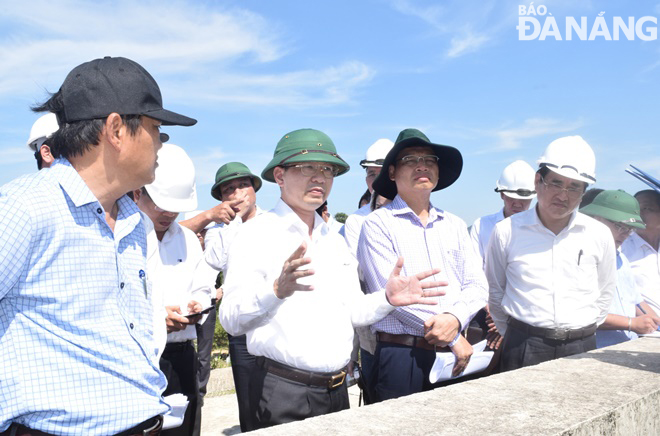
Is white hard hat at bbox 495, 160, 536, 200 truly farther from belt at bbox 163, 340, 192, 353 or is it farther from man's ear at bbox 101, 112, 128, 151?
man's ear at bbox 101, 112, 128, 151

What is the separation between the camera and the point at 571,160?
4.07 metres

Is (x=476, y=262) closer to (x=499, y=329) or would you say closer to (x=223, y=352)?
(x=499, y=329)

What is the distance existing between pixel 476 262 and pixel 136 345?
2408mm

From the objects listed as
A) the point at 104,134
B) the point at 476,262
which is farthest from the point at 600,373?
the point at 104,134

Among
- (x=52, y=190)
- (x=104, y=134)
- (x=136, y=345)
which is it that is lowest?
(x=136, y=345)

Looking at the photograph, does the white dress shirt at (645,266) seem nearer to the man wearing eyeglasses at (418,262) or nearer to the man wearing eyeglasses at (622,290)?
the man wearing eyeglasses at (622,290)

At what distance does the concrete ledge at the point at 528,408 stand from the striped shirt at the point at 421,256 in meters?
0.60

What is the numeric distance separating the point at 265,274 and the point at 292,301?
0.68ft

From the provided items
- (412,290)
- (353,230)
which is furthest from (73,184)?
(353,230)

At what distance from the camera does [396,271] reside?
3.06 m

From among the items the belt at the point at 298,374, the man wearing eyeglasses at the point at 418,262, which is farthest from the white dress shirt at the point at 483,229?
the belt at the point at 298,374

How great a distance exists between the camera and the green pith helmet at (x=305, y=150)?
305 cm

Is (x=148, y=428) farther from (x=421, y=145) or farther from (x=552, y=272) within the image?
(x=552, y=272)

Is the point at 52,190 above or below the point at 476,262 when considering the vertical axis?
above
